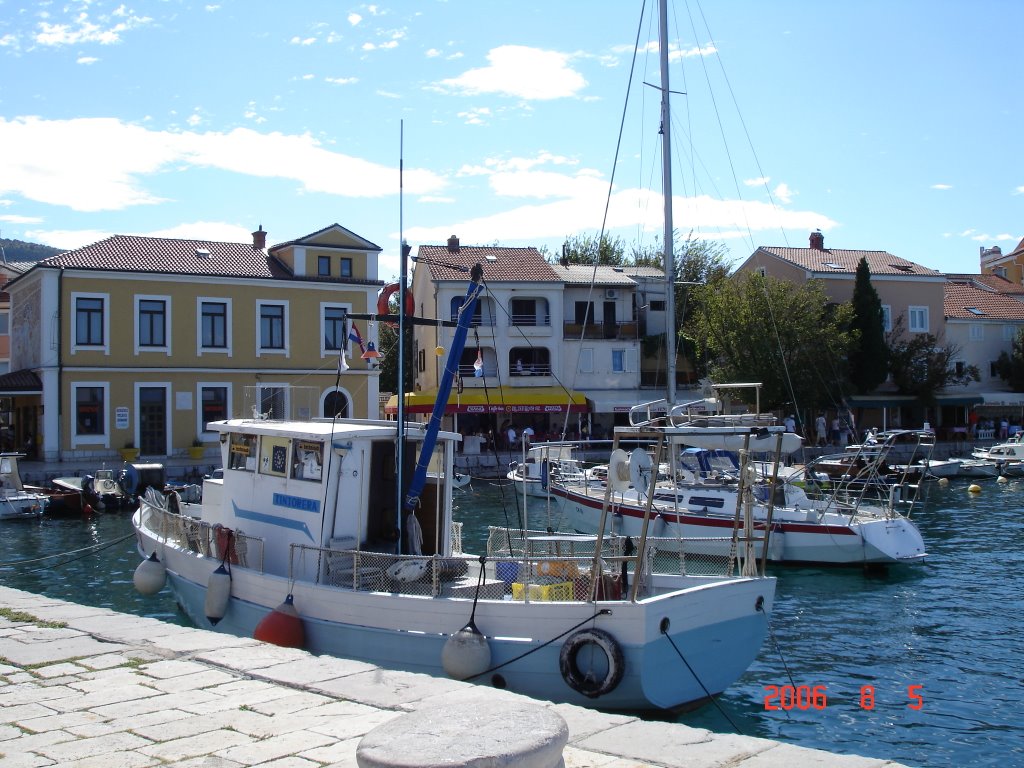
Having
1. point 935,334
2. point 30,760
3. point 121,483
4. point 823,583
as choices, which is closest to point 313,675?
point 30,760

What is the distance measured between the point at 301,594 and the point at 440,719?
24.7 ft

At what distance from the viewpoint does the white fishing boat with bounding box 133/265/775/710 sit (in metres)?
9.68

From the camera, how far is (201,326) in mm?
37938

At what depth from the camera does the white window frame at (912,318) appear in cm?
5234

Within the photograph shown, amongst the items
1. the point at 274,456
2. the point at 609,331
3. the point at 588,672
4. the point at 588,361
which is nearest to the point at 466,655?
the point at 588,672

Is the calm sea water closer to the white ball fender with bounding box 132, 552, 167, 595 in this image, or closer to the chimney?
the white ball fender with bounding box 132, 552, 167, 595

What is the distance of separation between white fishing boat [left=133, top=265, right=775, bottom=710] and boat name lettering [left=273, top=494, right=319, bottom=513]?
38 millimetres

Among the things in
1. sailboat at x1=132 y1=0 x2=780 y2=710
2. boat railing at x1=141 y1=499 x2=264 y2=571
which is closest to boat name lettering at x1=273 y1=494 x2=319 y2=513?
sailboat at x1=132 y1=0 x2=780 y2=710

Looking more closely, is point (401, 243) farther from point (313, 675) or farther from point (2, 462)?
point (2, 462)

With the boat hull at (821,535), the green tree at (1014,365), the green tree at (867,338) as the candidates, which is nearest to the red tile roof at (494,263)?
the green tree at (867,338)

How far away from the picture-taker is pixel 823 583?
18703 mm

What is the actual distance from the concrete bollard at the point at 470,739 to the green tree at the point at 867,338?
46729 millimetres

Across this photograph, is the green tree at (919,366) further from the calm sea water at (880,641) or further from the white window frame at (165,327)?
the white window frame at (165,327)

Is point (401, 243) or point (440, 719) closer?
point (440, 719)
